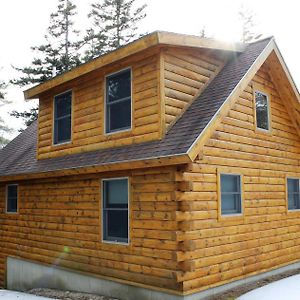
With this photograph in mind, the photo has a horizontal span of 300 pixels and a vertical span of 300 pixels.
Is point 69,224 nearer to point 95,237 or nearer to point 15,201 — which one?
point 95,237

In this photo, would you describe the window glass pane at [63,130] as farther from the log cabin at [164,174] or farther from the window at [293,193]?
the window at [293,193]

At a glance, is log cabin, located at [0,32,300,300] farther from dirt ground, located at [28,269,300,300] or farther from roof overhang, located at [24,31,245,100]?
dirt ground, located at [28,269,300,300]

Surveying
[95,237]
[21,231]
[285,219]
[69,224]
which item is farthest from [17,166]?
[285,219]

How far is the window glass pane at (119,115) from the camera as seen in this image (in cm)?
970

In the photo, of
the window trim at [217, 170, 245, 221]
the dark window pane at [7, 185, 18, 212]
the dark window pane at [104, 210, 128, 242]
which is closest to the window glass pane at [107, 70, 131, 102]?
the dark window pane at [104, 210, 128, 242]

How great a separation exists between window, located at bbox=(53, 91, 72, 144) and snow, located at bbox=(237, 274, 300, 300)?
21.6ft

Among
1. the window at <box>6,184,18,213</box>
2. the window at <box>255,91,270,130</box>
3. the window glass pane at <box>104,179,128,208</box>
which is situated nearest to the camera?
the window glass pane at <box>104,179,128,208</box>

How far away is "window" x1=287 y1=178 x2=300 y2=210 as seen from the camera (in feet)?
38.1

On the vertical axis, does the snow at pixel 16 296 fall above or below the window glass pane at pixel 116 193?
below

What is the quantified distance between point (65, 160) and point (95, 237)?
8.32ft

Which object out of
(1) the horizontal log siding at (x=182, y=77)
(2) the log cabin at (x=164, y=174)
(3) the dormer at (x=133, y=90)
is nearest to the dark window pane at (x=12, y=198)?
(2) the log cabin at (x=164, y=174)

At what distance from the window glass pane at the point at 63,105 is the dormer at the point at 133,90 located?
3 cm

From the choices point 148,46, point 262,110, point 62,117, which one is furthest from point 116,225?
point 262,110

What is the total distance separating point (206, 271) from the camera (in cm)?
809
